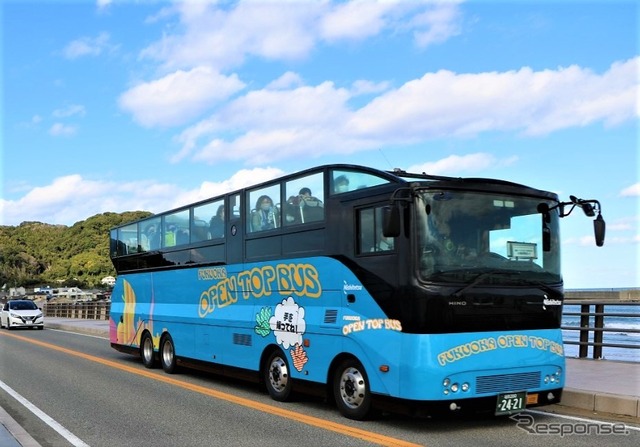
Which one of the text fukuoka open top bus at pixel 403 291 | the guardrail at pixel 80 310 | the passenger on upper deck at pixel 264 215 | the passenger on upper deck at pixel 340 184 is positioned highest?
the passenger on upper deck at pixel 340 184

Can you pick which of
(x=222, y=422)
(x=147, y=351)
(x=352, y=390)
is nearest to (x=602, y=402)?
(x=352, y=390)

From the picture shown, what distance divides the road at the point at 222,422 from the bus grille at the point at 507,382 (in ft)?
1.66

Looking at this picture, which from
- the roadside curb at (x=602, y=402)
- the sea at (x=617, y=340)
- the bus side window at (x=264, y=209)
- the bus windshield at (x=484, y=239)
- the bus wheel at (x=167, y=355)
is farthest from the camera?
the bus wheel at (x=167, y=355)

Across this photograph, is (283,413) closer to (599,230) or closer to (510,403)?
(510,403)

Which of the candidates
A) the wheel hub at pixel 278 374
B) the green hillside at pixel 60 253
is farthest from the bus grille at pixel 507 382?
the green hillside at pixel 60 253

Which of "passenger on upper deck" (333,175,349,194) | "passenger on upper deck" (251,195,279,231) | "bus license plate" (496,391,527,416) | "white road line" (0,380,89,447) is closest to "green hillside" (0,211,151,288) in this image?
"white road line" (0,380,89,447)

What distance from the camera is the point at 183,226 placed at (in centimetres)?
1370

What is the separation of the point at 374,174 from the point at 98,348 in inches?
597

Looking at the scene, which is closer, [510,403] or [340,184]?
[510,403]

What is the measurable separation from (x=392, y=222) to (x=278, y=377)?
386 centimetres

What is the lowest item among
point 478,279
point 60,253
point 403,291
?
point 403,291

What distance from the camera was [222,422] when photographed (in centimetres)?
852

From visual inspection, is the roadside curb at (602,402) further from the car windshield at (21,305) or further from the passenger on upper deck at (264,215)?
the car windshield at (21,305)

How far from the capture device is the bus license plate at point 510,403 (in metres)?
7.54
